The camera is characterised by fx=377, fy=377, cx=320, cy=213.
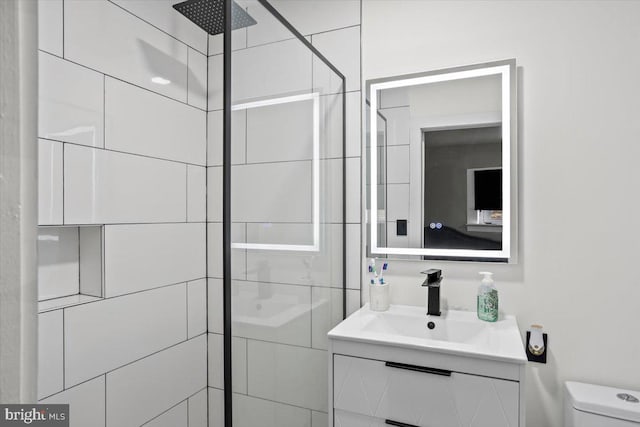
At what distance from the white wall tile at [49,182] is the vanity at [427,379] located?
97 cm

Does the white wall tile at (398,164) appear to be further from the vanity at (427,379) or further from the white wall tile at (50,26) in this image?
the white wall tile at (50,26)

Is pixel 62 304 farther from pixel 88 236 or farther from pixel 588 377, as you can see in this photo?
pixel 588 377

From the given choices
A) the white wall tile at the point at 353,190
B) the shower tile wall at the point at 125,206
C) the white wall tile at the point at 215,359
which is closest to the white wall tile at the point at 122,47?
the shower tile wall at the point at 125,206

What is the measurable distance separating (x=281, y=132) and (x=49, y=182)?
2.40 feet

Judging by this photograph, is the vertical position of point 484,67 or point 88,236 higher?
point 484,67

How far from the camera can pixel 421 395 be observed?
1145 mm

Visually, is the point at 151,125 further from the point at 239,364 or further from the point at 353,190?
the point at 239,364

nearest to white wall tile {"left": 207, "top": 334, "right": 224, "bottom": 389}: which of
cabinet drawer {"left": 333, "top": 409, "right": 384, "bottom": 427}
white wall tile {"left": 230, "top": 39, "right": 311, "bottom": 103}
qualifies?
cabinet drawer {"left": 333, "top": 409, "right": 384, "bottom": 427}

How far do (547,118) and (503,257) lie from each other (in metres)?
0.55

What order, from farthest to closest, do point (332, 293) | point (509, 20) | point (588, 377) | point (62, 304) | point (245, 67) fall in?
point (332, 293)
point (509, 20)
point (588, 377)
point (62, 304)
point (245, 67)

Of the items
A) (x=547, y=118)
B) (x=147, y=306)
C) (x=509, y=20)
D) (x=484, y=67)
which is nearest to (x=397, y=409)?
(x=147, y=306)

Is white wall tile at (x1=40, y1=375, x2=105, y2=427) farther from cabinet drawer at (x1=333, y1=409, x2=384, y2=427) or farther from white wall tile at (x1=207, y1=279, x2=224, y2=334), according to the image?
cabinet drawer at (x1=333, y1=409, x2=384, y2=427)

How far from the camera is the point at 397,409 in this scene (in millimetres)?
1169

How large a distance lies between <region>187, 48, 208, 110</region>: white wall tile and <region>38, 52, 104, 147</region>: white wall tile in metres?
0.50
